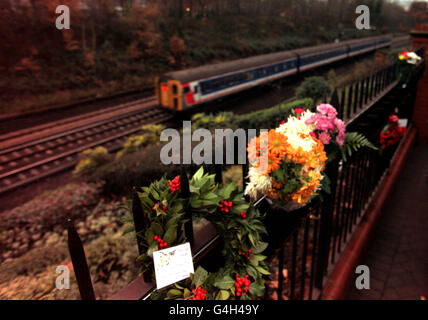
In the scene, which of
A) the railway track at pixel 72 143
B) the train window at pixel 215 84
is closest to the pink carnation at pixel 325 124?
the railway track at pixel 72 143

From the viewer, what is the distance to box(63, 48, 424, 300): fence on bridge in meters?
1.05

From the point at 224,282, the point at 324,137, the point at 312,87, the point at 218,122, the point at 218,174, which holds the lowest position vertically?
the point at 218,122

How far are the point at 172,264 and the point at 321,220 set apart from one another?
5.70 feet

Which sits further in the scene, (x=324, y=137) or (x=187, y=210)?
(x=324, y=137)

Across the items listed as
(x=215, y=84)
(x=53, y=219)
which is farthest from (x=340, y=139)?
(x=215, y=84)

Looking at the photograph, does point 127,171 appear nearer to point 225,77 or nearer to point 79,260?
point 79,260

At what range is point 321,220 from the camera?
2445 mm

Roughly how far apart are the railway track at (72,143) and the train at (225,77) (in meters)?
1.13

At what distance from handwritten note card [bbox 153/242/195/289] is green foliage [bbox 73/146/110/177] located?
6.65 metres

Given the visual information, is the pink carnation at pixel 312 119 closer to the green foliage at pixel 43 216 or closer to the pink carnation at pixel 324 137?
the pink carnation at pixel 324 137

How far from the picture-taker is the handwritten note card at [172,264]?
3.38 ft

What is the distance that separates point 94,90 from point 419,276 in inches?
586

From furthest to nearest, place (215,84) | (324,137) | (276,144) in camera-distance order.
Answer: (215,84), (324,137), (276,144)

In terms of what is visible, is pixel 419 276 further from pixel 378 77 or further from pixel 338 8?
pixel 338 8
